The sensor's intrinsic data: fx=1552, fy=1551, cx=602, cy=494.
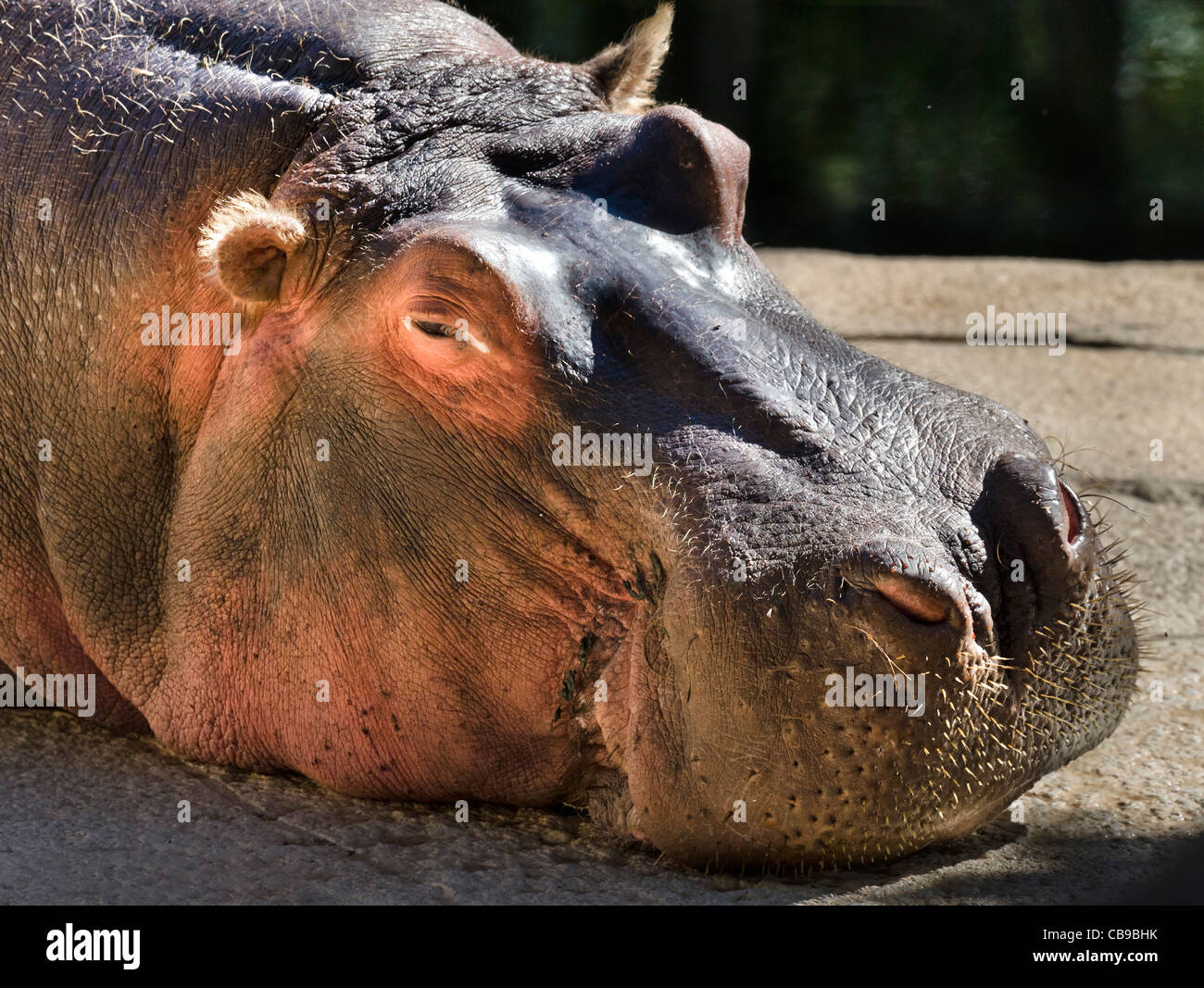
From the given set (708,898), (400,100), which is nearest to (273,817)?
(708,898)

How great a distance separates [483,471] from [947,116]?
1114cm

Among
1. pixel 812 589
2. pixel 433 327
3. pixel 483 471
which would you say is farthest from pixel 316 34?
pixel 812 589

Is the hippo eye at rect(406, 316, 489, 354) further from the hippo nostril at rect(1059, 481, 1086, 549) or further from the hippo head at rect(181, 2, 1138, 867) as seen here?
the hippo nostril at rect(1059, 481, 1086, 549)

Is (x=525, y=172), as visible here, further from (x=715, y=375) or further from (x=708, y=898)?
(x=708, y=898)

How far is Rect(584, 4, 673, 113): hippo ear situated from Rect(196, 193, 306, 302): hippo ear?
1137 millimetres

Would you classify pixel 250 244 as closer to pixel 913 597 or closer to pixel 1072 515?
pixel 913 597

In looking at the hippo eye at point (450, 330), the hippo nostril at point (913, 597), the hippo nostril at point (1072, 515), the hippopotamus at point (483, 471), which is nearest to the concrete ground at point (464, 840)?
the hippopotamus at point (483, 471)

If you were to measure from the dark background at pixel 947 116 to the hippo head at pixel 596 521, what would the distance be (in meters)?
9.69

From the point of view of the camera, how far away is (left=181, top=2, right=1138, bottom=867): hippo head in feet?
10.2

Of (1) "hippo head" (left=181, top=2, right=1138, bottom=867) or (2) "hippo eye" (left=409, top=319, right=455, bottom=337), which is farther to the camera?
(2) "hippo eye" (left=409, top=319, right=455, bottom=337)

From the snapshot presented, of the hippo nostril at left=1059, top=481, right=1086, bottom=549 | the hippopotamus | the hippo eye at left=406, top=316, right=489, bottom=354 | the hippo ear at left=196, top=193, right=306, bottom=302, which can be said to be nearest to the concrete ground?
the hippopotamus

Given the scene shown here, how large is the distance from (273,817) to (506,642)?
790 mm

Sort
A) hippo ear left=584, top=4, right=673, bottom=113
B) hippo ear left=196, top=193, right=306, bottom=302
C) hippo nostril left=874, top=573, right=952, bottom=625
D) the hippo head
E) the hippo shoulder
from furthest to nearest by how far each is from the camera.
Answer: hippo ear left=584, top=4, right=673, bottom=113
the hippo shoulder
hippo ear left=196, top=193, right=306, bottom=302
the hippo head
hippo nostril left=874, top=573, right=952, bottom=625

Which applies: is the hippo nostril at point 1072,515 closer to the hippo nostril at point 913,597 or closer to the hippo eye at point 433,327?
the hippo nostril at point 913,597
